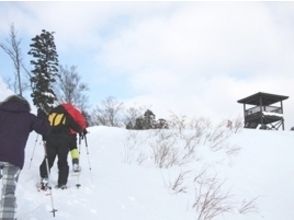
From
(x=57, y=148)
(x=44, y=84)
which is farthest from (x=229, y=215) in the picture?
(x=44, y=84)

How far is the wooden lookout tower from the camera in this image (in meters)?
36.4

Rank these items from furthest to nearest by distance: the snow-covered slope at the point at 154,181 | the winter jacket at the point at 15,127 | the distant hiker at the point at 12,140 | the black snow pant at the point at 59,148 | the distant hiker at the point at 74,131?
the distant hiker at the point at 74,131
the black snow pant at the point at 59,148
the snow-covered slope at the point at 154,181
the winter jacket at the point at 15,127
the distant hiker at the point at 12,140

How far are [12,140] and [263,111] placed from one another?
32.5 metres

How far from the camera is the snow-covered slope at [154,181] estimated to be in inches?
298

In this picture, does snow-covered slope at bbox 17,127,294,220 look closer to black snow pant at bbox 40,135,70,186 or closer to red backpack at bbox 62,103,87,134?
black snow pant at bbox 40,135,70,186

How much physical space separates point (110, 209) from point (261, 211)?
4420mm

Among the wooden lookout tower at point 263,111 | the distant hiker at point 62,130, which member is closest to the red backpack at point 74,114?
the distant hiker at point 62,130

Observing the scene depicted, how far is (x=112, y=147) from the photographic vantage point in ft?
48.0

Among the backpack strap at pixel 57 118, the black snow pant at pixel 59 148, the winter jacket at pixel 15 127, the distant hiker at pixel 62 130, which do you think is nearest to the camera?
the winter jacket at pixel 15 127

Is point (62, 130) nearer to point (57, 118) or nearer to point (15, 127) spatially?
point (57, 118)

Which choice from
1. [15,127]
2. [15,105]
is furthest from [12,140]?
[15,105]

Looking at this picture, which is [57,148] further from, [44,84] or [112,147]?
[44,84]

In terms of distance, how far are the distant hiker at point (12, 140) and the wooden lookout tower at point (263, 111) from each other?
1232 inches

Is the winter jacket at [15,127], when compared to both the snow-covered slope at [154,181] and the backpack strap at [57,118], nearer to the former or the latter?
the snow-covered slope at [154,181]
